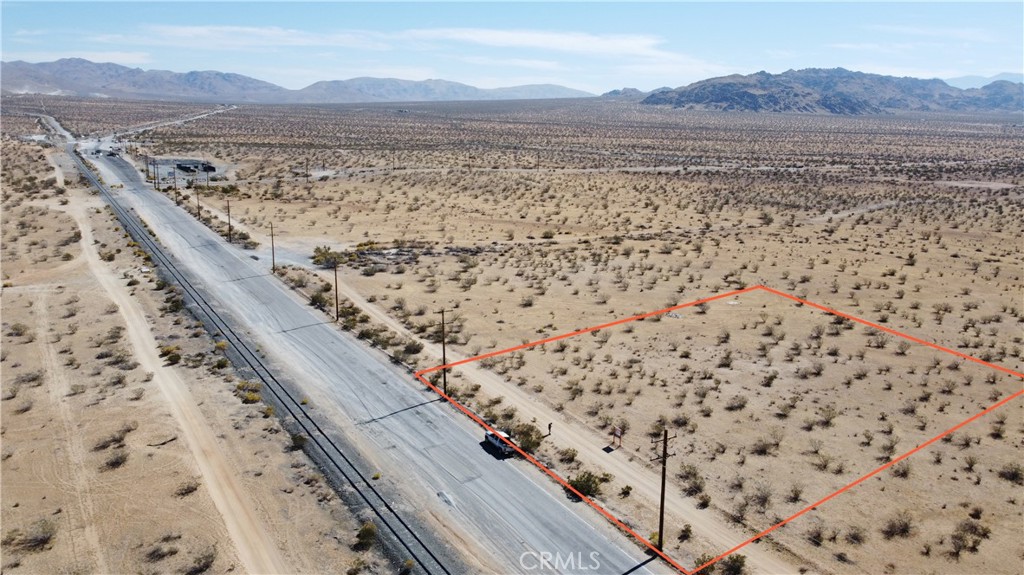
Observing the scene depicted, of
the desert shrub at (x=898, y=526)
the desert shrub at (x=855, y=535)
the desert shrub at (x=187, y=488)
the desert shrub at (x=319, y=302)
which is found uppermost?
the desert shrub at (x=319, y=302)

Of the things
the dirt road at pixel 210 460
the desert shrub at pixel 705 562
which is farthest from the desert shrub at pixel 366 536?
the desert shrub at pixel 705 562

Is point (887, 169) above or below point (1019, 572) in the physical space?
above

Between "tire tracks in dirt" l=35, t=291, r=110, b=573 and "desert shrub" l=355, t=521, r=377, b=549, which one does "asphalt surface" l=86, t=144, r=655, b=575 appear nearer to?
"desert shrub" l=355, t=521, r=377, b=549

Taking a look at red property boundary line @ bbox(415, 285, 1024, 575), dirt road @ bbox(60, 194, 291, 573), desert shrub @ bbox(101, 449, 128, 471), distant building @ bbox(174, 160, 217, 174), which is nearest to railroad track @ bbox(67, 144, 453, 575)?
dirt road @ bbox(60, 194, 291, 573)

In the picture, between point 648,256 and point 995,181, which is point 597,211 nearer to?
point 648,256

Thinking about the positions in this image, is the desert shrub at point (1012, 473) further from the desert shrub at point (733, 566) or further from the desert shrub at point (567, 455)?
the desert shrub at point (567, 455)

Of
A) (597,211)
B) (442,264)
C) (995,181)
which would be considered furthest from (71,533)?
(995,181)
